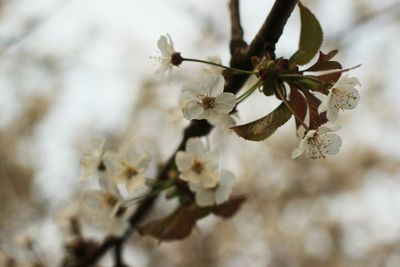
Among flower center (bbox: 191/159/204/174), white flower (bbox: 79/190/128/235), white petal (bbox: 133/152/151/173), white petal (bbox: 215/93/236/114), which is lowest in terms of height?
white flower (bbox: 79/190/128/235)

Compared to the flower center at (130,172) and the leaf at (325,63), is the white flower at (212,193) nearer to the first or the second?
the flower center at (130,172)

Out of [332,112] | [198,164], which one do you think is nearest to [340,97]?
[332,112]

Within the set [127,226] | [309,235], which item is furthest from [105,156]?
[309,235]

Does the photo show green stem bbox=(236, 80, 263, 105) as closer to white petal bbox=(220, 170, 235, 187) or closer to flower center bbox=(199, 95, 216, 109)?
flower center bbox=(199, 95, 216, 109)

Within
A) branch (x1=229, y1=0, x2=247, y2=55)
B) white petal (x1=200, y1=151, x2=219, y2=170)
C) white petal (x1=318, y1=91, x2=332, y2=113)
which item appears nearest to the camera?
white petal (x1=318, y1=91, x2=332, y2=113)

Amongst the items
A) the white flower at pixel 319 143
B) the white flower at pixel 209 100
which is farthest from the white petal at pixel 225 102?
the white flower at pixel 319 143

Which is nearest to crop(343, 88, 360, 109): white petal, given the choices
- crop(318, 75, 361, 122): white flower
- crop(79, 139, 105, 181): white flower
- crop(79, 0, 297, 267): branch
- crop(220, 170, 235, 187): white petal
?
crop(318, 75, 361, 122): white flower
